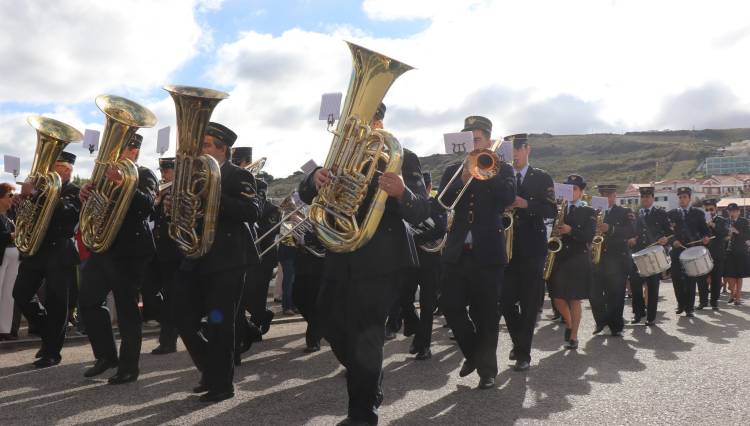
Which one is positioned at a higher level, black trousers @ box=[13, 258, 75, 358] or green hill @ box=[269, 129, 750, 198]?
green hill @ box=[269, 129, 750, 198]

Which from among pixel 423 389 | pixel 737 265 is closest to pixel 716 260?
pixel 737 265

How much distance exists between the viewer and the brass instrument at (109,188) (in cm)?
588

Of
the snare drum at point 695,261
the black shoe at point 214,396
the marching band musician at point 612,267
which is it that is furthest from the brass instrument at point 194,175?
the snare drum at point 695,261

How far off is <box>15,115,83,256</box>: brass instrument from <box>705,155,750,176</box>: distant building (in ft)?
490

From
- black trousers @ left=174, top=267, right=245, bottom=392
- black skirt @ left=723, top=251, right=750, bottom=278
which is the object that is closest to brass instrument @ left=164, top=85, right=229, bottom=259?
black trousers @ left=174, top=267, right=245, bottom=392

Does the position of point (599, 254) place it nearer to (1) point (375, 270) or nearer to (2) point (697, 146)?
(1) point (375, 270)

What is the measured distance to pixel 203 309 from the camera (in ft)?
17.7

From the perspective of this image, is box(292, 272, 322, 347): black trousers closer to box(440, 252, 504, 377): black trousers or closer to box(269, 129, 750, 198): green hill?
box(440, 252, 504, 377): black trousers

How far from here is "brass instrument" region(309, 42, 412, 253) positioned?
418 centimetres

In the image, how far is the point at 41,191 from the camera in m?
6.68

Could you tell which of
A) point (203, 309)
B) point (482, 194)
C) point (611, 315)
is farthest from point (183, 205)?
point (611, 315)

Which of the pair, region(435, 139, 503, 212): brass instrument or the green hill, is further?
the green hill

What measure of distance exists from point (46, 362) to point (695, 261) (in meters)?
9.74

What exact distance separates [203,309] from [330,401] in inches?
48.4
